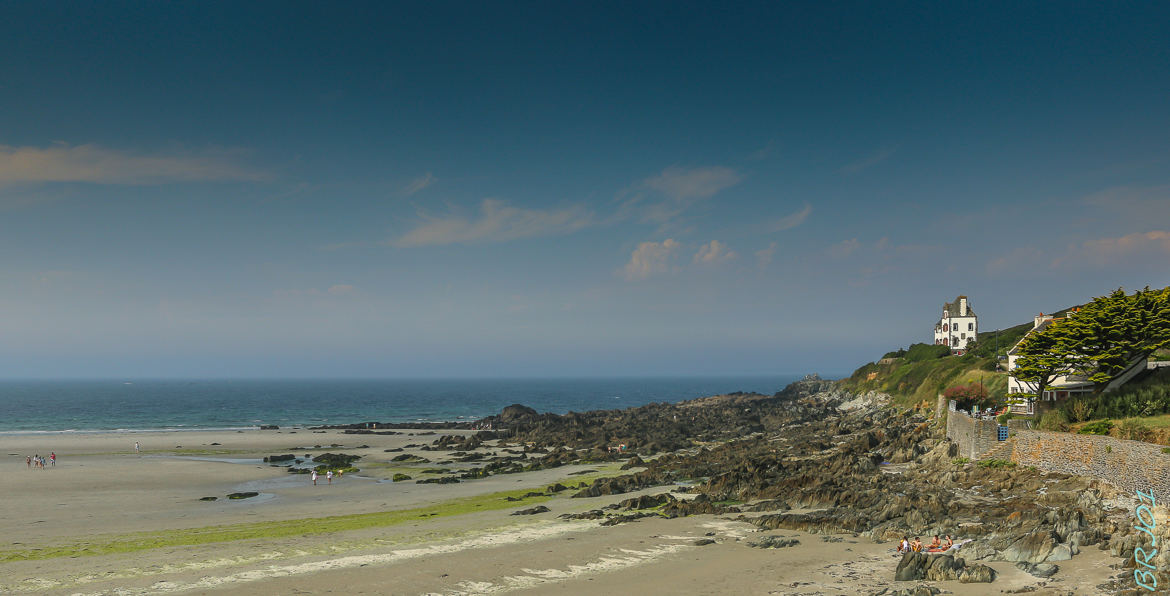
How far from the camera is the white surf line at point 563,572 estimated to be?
21172mm

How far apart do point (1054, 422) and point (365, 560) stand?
32.5 m

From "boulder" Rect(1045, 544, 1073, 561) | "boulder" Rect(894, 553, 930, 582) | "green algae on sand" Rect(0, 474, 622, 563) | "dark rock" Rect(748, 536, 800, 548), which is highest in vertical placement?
"boulder" Rect(1045, 544, 1073, 561)

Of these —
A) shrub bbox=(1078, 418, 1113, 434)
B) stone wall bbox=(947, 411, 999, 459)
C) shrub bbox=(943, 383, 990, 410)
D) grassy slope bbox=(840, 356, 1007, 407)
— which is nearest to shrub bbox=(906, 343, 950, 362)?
grassy slope bbox=(840, 356, 1007, 407)

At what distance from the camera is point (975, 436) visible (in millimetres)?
34031

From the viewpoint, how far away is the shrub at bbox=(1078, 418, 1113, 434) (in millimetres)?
27328

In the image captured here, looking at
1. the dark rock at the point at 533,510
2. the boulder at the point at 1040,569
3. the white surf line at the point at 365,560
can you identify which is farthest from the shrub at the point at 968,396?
the dark rock at the point at 533,510

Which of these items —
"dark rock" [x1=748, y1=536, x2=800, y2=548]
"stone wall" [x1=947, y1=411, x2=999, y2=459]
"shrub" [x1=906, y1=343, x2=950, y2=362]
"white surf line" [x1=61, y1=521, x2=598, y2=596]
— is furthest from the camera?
"shrub" [x1=906, y1=343, x2=950, y2=362]

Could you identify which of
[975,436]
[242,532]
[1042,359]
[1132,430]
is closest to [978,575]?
[1132,430]

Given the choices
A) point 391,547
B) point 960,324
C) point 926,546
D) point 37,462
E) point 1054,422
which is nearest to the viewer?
point 926,546

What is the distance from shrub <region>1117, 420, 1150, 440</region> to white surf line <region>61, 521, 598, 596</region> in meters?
22.6

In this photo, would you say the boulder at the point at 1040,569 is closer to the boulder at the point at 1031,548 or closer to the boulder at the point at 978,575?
the boulder at the point at 1031,548

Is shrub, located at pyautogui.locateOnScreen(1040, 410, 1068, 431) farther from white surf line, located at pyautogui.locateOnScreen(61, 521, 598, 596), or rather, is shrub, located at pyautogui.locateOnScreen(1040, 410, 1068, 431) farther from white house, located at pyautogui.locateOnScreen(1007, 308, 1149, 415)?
white surf line, located at pyautogui.locateOnScreen(61, 521, 598, 596)

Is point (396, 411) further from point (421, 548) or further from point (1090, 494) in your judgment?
point (1090, 494)

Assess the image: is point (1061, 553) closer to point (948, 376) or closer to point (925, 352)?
point (948, 376)
